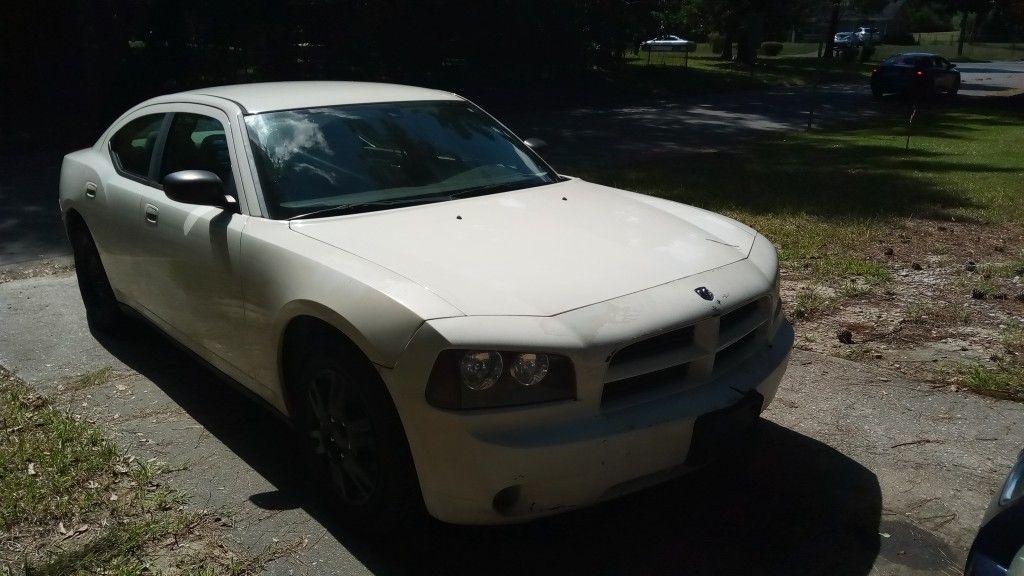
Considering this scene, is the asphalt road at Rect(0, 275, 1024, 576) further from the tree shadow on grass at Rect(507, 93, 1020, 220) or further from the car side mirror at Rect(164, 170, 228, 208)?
the tree shadow on grass at Rect(507, 93, 1020, 220)

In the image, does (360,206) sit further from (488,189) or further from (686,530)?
(686,530)

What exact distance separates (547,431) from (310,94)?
250 cm

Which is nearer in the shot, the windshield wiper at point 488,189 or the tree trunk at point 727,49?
the windshield wiper at point 488,189

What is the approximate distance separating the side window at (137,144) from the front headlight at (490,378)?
2710 mm

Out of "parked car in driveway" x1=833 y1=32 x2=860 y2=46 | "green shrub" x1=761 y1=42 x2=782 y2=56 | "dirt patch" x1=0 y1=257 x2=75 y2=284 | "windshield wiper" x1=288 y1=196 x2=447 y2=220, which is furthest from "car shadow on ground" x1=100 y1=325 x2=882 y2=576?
"parked car in driveway" x1=833 y1=32 x2=860 y2=46

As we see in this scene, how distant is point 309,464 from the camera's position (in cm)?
377

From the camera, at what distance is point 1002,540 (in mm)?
2402

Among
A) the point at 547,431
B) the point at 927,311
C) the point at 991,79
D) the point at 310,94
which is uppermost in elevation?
the point at 310,94

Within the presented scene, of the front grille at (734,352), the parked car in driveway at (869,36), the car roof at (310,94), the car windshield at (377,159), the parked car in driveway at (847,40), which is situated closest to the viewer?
the front grille at (734,352)

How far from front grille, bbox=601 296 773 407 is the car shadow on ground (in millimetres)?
635

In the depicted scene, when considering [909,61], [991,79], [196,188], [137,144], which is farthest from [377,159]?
[991,79]

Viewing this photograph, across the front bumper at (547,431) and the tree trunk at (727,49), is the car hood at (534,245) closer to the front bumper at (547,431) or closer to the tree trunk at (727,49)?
the front bumper at (547,431)

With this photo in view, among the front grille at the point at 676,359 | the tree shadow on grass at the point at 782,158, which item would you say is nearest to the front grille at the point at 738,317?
the front grille at the point at 676,359

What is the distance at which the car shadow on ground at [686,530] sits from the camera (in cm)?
340
